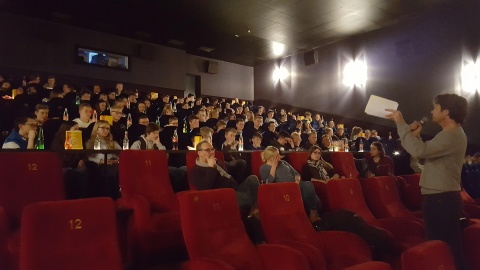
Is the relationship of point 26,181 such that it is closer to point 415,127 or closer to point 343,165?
point 415,127

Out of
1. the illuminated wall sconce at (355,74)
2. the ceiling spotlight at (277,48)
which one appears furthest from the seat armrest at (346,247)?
the ceiling spotlight at (277,48)

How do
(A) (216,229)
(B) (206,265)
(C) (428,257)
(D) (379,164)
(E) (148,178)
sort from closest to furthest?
(C) (428,257) < (B) (206,265) < (A) (216,229) < (E) (148,178) < (D) (379,164)

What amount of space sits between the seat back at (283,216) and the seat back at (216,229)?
0.87ft

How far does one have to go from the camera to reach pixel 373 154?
4.57 meters

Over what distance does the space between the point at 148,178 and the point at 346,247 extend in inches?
59.9

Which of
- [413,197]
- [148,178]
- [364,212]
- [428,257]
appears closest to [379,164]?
[413,197]

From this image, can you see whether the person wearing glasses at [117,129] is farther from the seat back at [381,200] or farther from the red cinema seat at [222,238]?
the seat back at [381,200]

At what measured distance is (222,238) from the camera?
1.95 meters

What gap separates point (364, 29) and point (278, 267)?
7680 millimetres

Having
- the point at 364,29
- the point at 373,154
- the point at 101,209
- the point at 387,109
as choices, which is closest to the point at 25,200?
the point at 101,209

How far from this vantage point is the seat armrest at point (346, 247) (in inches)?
92.7

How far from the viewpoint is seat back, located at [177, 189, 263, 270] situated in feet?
6.06

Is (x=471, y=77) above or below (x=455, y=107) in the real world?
above

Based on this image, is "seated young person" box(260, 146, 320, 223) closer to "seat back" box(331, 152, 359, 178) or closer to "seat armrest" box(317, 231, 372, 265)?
"seat armrest" box(317, 231, 372, 265)
